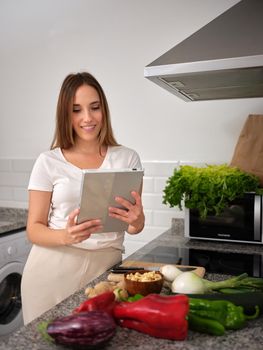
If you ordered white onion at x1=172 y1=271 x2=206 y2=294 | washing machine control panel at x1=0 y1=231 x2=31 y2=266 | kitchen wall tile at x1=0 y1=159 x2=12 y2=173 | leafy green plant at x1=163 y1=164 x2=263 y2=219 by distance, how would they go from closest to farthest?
white onion at x1=172 y1=271 x2=206 y2=294 < leafy green plant at x1=163 y1=164 x2=263 y2=219 < washing machine control panel at x1=0 y1=231 x2=31 y2=266 < kitchen wall tile at x1=0 y1=159 x2=12 y2=173

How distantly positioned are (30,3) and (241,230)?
6.33ft

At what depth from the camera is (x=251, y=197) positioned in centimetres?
185

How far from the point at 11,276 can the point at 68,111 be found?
124 cm

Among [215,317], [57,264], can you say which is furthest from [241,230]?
[215,317]

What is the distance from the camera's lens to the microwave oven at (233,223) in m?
1.84

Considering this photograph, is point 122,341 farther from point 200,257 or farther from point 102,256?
point 200,257

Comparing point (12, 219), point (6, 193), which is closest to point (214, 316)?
point (12, 219)

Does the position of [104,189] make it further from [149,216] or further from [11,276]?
[11,276]

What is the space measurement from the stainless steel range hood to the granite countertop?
1.21 metres

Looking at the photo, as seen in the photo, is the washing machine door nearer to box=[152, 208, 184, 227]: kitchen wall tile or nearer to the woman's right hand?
box=[152, 208, 184, 227]: kitchen wall tile

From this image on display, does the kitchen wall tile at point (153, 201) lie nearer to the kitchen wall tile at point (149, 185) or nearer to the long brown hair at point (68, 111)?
the kitchen wall tile at point (149, 185)

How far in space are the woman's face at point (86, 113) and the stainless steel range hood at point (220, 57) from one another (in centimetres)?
24

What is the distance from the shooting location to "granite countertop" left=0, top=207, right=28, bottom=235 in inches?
86.7

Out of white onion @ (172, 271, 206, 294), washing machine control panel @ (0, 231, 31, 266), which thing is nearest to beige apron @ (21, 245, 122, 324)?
white onion @ (172, 271, 206, 294)
